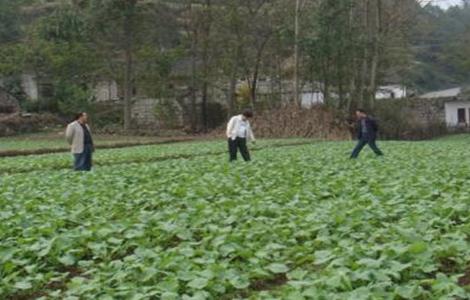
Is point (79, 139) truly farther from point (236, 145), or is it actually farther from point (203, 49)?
point (203, 49)

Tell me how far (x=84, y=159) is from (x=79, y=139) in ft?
2.24

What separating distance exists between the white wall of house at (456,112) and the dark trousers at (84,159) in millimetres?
46127

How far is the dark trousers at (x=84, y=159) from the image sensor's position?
17000 millimetres

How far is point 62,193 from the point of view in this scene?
11.9m

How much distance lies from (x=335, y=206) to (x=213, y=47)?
40624 millimetres

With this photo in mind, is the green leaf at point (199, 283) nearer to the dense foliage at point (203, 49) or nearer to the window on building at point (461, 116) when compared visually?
the dense foliage at point (203, 49)

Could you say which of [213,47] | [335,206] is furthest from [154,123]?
[335,206]

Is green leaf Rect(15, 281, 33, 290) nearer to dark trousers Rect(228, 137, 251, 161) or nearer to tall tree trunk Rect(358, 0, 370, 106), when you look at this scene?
dark trousers Rect(228, 137, 251, 161)

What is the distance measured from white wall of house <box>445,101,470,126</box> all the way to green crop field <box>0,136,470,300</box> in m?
47.7

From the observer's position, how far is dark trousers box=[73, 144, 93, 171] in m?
17.0

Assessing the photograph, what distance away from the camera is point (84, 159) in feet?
56.3

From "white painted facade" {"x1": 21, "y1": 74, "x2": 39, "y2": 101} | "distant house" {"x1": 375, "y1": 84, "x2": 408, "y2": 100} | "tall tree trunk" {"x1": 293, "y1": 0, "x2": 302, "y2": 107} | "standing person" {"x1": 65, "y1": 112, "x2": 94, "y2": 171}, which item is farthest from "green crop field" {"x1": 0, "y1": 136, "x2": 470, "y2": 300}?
"distant house" {"x1": 375, "y1": 84, "x2": 408, "y2": 100}

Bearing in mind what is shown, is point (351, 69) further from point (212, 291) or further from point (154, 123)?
point (212, 291)

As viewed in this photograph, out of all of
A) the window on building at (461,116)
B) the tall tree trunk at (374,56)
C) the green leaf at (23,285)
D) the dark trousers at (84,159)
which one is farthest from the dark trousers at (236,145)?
the window on building at (461,116)
